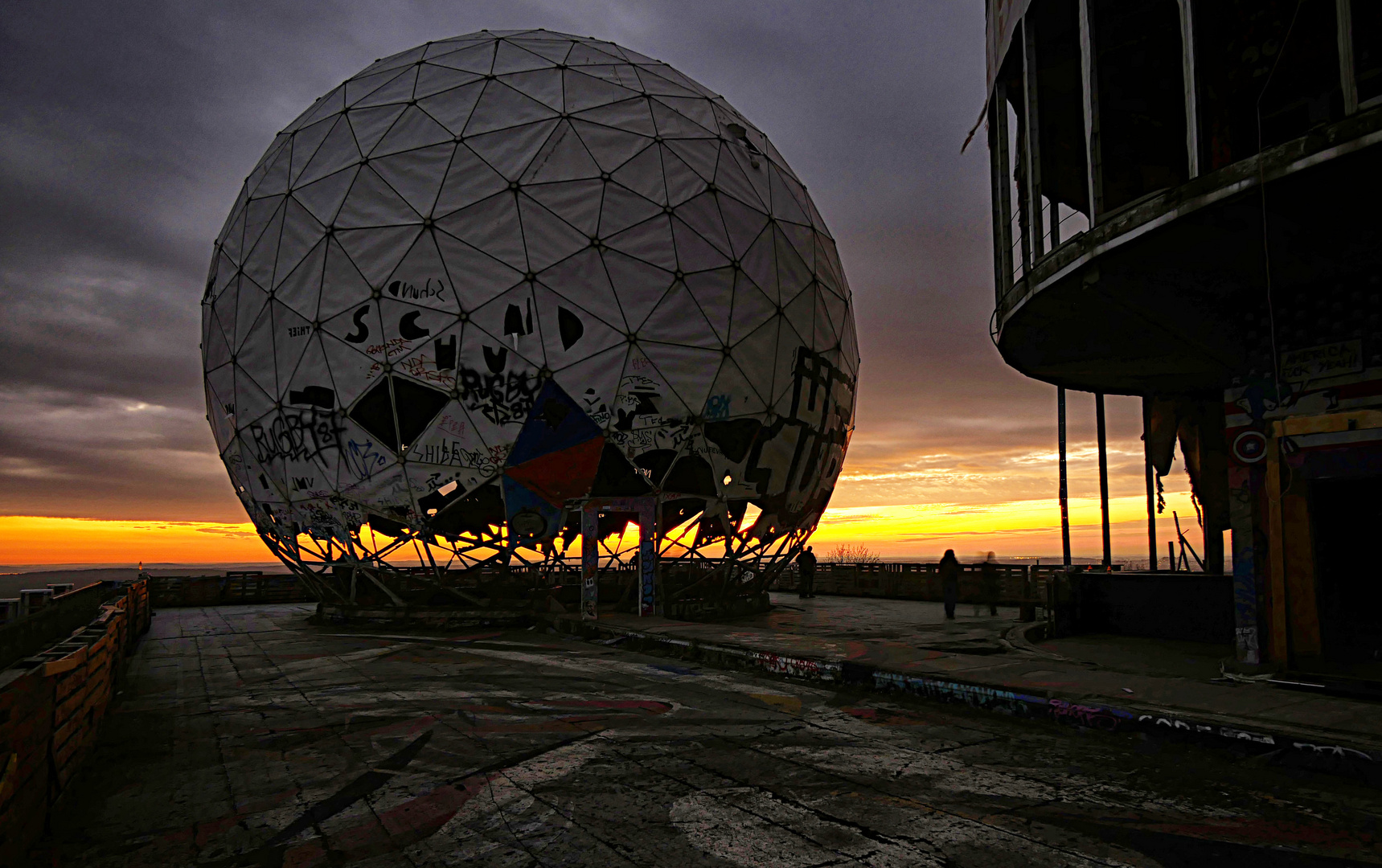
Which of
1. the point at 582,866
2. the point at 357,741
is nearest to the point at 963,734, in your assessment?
the point at 582,866

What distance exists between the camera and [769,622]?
16.5 m

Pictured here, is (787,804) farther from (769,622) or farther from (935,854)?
(769,622)

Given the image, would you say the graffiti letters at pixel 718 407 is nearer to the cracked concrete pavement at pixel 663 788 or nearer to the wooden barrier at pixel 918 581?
the cracked concrete pavement at pixel 663 788

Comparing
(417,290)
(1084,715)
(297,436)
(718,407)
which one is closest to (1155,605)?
(718,407)

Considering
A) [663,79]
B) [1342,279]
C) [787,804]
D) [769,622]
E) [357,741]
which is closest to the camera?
[787,804]

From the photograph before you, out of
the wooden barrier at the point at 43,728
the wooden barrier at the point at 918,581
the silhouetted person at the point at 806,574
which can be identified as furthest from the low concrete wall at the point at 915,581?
the wooden barrier at the point at 43,728

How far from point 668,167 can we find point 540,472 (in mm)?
6976

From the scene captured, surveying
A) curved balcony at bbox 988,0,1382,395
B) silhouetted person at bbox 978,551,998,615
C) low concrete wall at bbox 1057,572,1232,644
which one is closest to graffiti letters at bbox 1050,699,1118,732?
curved balcony at bbox 988,0,1382,395

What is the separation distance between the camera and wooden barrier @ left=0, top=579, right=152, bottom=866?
13.0 ft

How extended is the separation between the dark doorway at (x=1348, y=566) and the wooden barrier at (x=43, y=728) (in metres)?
12.3

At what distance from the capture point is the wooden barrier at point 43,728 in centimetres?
397

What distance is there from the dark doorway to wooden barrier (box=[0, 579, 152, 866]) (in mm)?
12295

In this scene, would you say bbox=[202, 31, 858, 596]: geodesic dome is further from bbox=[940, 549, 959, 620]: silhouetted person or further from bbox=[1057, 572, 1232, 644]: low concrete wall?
bbox=[1057, 572, 1232, 644]: low concrete wall

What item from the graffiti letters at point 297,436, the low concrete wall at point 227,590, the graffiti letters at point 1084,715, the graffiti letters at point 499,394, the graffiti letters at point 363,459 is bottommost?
the low concrete wall at point 227,590
